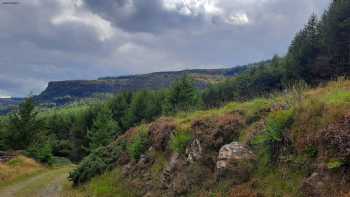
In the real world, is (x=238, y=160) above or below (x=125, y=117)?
above

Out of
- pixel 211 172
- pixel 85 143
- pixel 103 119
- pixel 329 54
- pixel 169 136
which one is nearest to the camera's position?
pixel 211 172

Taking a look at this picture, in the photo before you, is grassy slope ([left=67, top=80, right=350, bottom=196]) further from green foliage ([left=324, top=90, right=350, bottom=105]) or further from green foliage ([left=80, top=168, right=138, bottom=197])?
green foliage ([left=80, top=168, right=138, bottom=197])

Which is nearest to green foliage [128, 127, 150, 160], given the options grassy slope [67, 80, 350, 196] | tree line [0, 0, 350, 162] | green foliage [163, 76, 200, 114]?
tree line [0, 0, 350, 162]

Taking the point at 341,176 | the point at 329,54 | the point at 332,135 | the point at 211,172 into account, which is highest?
the point at 329,54

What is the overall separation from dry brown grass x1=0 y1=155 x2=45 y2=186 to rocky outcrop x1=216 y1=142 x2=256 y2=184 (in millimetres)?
21513

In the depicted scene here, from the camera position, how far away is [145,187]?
1471 centimetres

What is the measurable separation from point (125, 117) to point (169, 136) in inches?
2237

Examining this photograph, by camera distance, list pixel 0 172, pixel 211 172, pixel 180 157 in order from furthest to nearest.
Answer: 1. pixel 0 172
2. pixel 180 157
3. pixel 211 172

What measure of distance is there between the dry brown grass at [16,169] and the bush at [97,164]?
8007 mm

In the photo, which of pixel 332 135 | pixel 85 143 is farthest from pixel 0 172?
pixel 85 143

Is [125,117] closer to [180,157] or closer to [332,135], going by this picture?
[180,157]

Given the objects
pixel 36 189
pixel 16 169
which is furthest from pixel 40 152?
pixel 36 189

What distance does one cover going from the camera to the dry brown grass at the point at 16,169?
28.0 m

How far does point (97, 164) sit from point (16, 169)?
13751 millimetres
